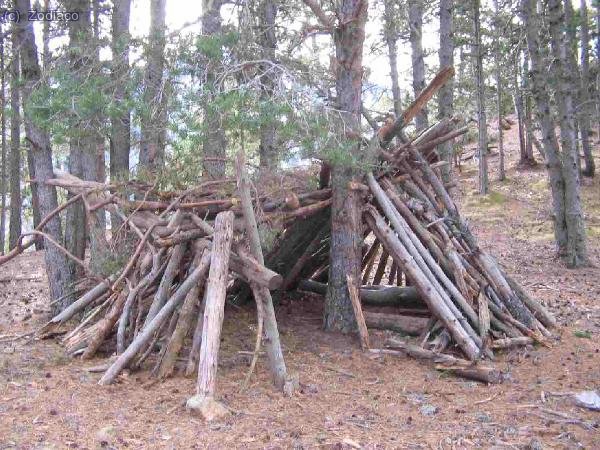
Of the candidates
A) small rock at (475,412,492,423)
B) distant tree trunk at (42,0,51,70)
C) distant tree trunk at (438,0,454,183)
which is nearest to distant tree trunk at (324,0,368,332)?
small rock at (475,412,492,423)

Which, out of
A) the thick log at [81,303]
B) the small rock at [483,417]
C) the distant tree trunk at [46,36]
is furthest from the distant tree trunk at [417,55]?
the small rock at [483,417]

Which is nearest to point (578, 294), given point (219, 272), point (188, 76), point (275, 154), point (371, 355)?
point (371, 355)

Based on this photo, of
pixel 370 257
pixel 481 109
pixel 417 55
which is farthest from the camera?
pixel 481 109

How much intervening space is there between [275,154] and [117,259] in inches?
84.2

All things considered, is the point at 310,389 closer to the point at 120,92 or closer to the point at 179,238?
the point at 179,238

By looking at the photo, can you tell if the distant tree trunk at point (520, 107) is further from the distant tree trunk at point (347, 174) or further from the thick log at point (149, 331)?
the thick log at point (149, 331)

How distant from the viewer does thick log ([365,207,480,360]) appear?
6.05m

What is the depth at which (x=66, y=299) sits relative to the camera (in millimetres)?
7703

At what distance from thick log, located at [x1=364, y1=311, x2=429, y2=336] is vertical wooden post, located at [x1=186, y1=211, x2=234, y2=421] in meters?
2.59

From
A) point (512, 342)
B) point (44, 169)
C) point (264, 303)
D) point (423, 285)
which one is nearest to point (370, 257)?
point (423, 285)

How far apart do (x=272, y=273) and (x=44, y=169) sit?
400cm

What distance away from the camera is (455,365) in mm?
5914

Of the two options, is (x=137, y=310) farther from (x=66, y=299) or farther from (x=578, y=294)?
(x=578, y=294)

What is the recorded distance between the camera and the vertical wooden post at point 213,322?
15.1 feet
